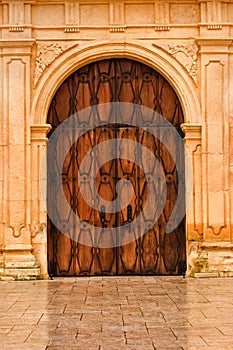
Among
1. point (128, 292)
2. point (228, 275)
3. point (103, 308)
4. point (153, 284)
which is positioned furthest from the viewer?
point (228, 275)

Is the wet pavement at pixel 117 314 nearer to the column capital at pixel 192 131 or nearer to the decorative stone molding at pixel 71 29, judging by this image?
the column capital at pixel 192 131

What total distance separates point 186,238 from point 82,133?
8.25 ft

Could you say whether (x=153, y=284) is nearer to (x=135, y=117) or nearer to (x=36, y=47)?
(x=135, y=117)

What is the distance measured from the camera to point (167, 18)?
36.9ft

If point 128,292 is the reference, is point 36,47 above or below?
above

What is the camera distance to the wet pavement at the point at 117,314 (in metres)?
6.14

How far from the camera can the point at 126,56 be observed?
1129 centimetres

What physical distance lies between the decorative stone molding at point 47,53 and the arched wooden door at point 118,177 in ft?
1.50

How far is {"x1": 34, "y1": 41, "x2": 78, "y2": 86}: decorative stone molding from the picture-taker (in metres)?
11.1

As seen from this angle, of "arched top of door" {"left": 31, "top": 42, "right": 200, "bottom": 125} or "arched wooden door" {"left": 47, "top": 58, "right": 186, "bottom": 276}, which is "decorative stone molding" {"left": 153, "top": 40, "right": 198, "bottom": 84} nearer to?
"arched top of door" {"left": 31, "top": 42, "right": 200, "bottom": 125}

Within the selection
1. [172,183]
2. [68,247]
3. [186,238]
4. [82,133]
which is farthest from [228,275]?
[82,133]

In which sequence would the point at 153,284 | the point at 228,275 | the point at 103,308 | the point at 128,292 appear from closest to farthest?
the point at 103,308, the point at 128,292, the point at 153,284, the point at 228,275

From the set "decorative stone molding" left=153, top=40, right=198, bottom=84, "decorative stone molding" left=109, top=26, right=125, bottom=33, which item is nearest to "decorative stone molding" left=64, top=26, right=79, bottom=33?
"decorative stone molding" left=109, top=26, right=125, bottom=33

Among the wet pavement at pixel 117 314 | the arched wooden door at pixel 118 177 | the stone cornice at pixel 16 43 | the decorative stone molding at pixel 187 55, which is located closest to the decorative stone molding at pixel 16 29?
the stone cornice at pixel 16 43
